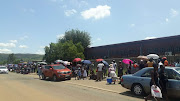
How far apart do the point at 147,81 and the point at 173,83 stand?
1.24 metres

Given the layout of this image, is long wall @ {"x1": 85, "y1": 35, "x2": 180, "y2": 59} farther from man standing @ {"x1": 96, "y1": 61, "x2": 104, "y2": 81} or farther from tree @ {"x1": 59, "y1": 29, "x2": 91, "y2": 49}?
man standing @ {"x1": 96, "y1": 61, "x2": 104, "y2": 81}

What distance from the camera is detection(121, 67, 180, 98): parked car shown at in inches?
312

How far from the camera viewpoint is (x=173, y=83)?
26.1ft

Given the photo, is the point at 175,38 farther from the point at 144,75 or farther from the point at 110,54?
the point at 144,75

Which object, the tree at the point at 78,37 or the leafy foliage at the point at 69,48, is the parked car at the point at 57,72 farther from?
the tree at the point at 78,37

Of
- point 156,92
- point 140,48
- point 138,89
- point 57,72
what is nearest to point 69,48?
point 140,48

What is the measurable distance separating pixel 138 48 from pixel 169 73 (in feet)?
89.5

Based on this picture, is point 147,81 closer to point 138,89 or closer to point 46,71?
point 138,89

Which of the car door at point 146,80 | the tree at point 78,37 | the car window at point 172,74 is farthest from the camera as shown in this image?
the tree at point 78,37

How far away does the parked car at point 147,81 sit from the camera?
312 inches

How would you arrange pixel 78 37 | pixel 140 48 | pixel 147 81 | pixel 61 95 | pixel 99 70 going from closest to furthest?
pixel 147 81
pixel 61 95
pixel 99 70
pixel 140 48
pixel 78 37

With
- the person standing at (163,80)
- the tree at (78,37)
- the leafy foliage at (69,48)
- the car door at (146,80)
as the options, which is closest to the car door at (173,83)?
the person standing at (163,80)

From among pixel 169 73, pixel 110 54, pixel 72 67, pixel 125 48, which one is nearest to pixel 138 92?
pixel 169 73

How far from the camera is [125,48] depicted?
124 feet
